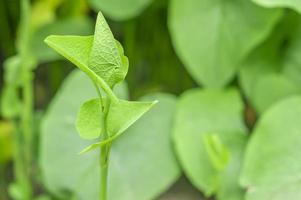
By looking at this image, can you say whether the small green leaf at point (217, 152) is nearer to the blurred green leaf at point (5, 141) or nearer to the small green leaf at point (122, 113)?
the small green leaf at point (122, 113)

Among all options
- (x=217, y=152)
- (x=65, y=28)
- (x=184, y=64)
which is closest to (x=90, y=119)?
(x=217, y=152)

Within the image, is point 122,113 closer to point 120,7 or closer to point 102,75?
point 102,75

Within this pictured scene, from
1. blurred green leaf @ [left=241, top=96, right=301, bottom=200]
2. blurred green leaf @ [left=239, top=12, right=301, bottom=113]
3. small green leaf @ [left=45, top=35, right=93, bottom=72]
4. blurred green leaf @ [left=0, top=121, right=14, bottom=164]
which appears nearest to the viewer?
small green leaf @ [left=45, top=35, right=93, bottom=72]

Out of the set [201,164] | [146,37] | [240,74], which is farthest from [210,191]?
[146,37]

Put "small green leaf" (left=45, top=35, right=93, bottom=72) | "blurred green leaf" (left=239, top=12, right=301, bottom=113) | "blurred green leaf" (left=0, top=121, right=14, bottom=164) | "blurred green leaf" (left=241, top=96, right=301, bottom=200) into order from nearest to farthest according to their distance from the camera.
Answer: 1. "small green leaf" (left=45, top=35, right=93, bottom=72)
2. "blurred green leaf" (left=241, top=96, right=301, bottom=200)
3. "blurred green leaf" (left=239, top=12, right=301, bottom=113)
4. "blurred green leaf" (left=0, top=121, right=14, bottom=164)

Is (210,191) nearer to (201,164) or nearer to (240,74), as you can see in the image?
(201,164)

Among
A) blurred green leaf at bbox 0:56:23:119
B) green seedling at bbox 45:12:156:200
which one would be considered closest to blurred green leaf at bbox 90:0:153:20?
blurred green leaf at bbox 0:56:23:119

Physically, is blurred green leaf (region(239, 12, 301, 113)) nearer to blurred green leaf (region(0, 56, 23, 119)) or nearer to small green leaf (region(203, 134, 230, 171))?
small green leaf (region(203, 134, 230, 171))

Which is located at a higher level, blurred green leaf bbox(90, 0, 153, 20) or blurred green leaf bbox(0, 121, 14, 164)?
blurred green leaf bbox(90, 0, 153, 20)
